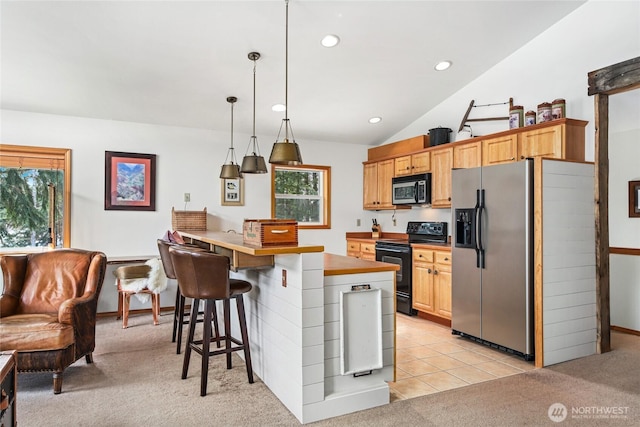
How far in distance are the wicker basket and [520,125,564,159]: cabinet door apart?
3.76m

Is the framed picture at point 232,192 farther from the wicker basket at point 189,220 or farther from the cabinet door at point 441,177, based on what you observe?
the cabinet door at point 441,177

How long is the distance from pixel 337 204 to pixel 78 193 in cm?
353

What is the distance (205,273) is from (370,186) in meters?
4.09

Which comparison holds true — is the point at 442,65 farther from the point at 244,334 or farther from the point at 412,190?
the point at 244,334

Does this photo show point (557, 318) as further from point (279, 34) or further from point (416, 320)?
point (279, 34)

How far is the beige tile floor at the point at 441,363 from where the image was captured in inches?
118

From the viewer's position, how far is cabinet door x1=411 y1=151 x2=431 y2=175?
5.28m

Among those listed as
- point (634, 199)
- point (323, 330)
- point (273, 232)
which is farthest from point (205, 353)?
point (634, 199)

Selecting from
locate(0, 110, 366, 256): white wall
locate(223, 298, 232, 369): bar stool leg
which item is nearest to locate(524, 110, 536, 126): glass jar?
locate(0, 110, 366, 256): white wall

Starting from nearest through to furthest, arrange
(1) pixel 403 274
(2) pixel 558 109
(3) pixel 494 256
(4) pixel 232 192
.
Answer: (3) pixel 494 256
(2) pixel 558 109
(1) pixel 403 274
(4) pixel 232 192

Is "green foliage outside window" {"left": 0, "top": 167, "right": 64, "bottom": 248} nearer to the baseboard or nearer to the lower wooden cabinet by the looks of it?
the lower wooden cabinet

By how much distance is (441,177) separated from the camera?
506cm

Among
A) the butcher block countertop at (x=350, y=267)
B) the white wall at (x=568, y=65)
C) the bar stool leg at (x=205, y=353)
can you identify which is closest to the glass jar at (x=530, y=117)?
the white wall at (x=568, y=65)

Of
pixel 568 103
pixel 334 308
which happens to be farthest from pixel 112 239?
pixel 568 103
